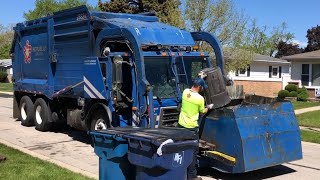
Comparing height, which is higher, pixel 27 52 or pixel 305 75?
pixel 27 52

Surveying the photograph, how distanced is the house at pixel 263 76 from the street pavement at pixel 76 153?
19.6 m

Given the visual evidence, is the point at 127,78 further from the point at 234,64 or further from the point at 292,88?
the point at 292,88

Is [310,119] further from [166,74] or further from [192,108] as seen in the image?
[192,108]

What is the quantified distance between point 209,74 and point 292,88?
2223 cm

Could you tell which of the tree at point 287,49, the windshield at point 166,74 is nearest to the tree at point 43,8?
the tree at point 287,49

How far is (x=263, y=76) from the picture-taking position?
38.7 meters

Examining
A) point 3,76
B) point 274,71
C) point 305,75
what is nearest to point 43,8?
point 3,76

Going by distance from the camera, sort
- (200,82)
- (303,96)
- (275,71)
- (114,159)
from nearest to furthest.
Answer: (114,159)
(200,82)
(303,96)
(275,71)

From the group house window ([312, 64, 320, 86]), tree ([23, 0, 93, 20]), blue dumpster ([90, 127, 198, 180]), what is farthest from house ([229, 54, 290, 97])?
tree ([23, 0, 93, 20])

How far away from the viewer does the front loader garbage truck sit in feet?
25.6

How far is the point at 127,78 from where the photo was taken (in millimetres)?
9469

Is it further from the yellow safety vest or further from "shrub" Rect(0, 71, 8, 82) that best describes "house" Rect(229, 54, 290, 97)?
"shrub" Rect(0, 71, 8, 82)

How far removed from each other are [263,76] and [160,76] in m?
Result: 30.4

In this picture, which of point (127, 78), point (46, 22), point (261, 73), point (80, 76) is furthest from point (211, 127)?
point (261, 73)
